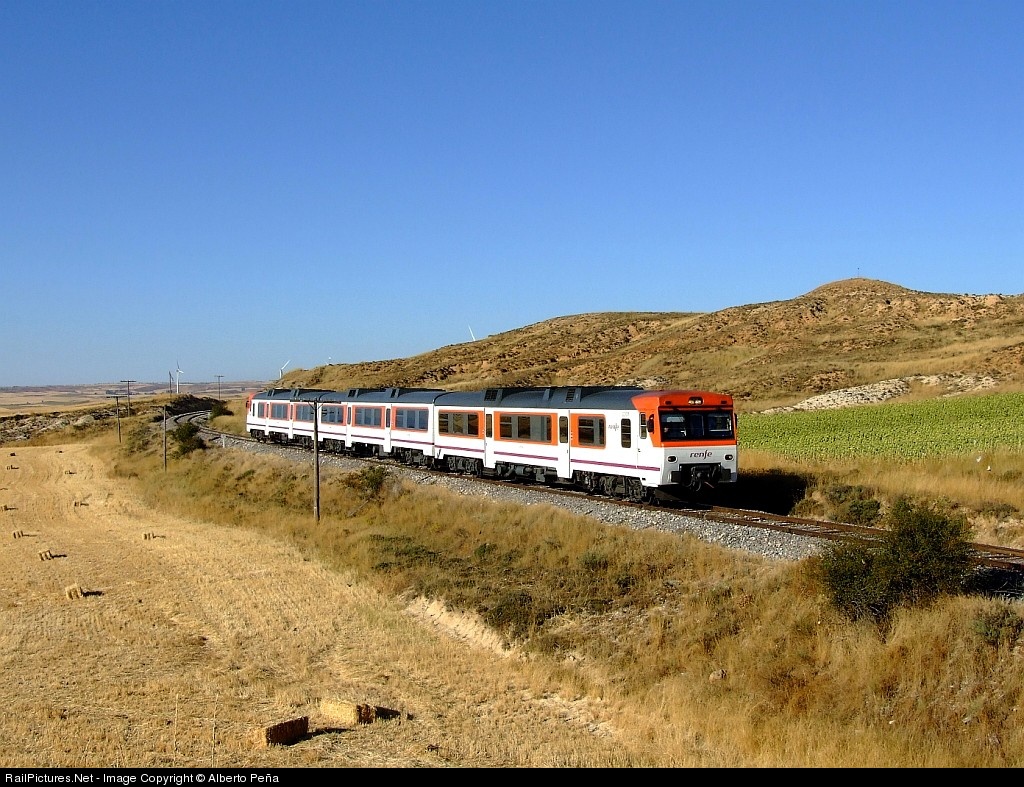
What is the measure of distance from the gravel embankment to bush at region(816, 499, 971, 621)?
2.66m

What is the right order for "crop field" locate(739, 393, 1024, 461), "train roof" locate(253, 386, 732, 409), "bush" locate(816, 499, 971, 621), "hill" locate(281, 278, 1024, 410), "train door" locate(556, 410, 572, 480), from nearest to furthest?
"bush" locate(816, 499, 971, 621), "train roof" locate(253, 386, 732, 409), "train door" locate(556, 410, 572, 480), "crop field" locate(739, 393, 1024, 461), "hill" locate(281, 278, 1024, 410)

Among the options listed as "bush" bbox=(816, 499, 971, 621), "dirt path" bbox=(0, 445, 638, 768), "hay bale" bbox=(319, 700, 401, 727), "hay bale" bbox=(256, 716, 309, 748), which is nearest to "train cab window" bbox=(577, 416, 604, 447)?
"dirt path" bbox=(0, 445, 638, 768)

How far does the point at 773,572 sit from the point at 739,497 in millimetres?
10508

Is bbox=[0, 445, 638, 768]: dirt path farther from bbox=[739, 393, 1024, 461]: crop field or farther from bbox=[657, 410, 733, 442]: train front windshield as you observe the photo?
bbox=[739, 393, 1024, 461]: crop field

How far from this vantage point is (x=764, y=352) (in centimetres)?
8825

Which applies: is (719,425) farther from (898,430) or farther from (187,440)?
(187,440)

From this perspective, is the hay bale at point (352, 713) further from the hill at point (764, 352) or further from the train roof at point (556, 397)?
the hill at point (764, 352)

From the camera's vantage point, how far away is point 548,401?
28.8 m

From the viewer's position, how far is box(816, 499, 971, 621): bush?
13.6m

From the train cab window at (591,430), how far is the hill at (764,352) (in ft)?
118

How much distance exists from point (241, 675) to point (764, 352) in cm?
7826

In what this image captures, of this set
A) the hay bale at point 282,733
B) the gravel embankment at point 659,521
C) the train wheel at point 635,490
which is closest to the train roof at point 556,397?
the train wheel at point 635,490

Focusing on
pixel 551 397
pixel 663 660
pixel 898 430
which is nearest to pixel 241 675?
pixel 663 660

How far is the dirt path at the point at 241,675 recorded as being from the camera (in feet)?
39.3
